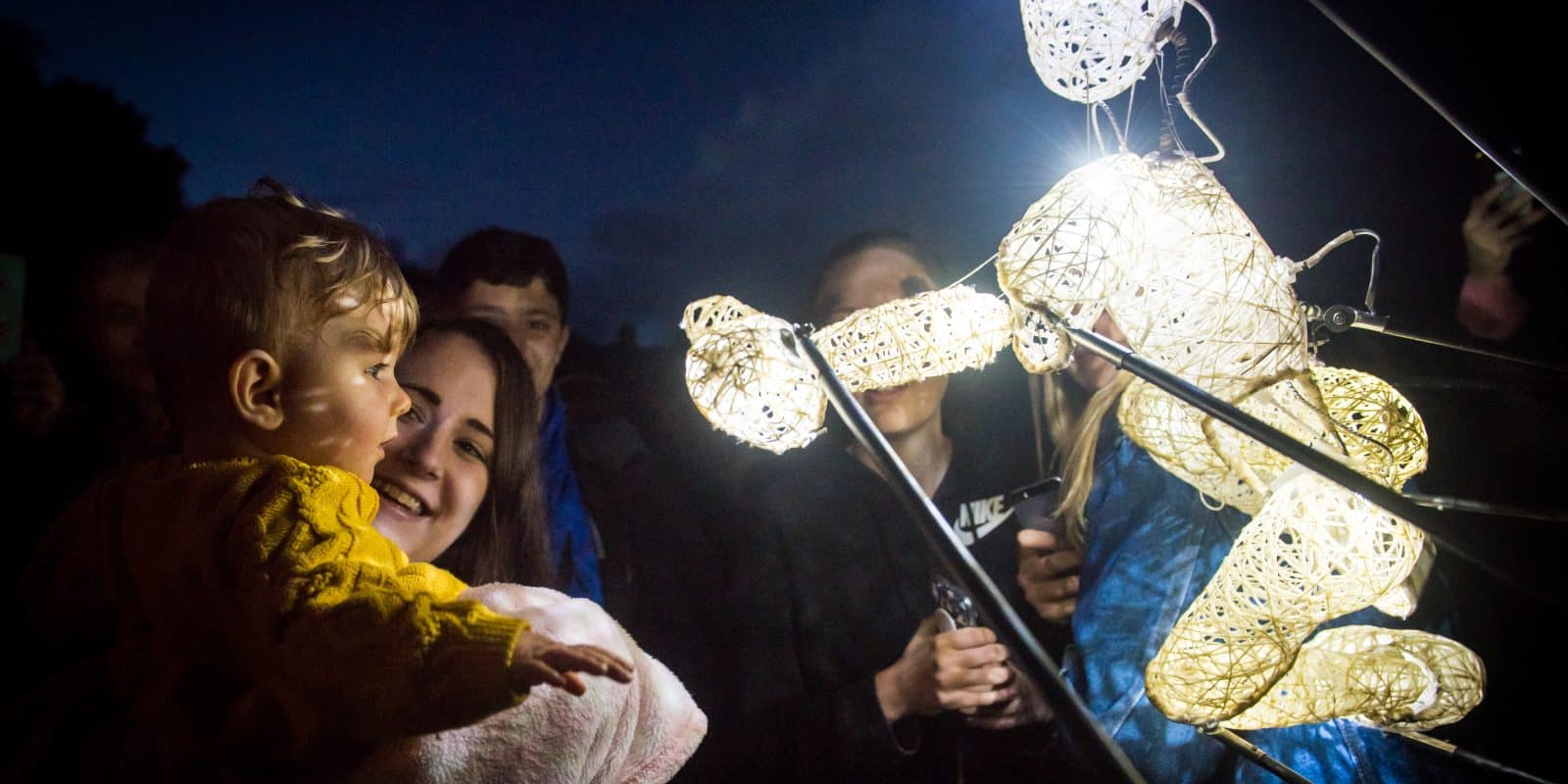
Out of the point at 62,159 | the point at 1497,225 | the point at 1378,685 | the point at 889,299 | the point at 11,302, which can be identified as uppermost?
the point at 62,159

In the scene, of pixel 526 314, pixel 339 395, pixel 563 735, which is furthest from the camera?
pixel 526 314

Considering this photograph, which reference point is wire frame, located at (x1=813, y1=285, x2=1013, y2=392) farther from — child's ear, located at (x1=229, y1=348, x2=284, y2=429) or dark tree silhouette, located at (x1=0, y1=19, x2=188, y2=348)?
dark tree silhouette, located at (x1=0, y1=19, x2=188, y2=348)

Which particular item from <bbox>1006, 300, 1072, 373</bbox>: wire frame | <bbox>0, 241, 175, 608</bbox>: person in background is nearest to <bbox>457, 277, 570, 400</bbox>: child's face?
<bbox>0, 241, 175, 608</bbox>: person in background

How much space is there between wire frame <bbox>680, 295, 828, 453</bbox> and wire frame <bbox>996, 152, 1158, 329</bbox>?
0.25m

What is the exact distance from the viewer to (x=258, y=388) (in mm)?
700

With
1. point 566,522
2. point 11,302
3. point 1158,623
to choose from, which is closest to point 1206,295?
point 1158,623

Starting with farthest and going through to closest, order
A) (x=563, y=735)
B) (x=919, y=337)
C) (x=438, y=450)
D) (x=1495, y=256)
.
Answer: (x=1495, y=256) → (x=438, y=450) → (x=919, y=337) → (x=563, y=735)

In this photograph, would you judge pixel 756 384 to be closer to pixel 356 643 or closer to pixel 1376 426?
pixel 356 643

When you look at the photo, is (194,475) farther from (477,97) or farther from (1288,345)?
(477,97)

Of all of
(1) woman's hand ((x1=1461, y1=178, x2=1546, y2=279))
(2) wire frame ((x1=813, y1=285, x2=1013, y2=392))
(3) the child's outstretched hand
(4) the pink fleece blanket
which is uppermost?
(1) woman's hand ((x1=1461, y1=178, x2=1546, y2=279))

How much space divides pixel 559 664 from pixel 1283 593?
663mm

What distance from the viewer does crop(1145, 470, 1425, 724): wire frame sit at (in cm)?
66

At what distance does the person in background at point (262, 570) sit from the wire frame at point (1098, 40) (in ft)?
2.38

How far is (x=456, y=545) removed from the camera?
51.3 inches
